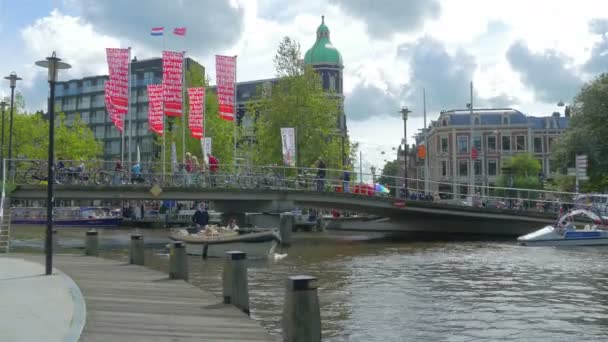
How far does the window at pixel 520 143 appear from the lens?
9388cm

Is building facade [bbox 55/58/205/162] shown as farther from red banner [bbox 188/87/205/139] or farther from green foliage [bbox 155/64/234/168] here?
red banner [bbox 188/87/205/139]

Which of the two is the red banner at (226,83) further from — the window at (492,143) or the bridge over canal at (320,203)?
the window at (492,143)

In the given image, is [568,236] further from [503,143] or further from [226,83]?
[503,143]

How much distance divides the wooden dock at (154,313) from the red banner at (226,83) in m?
29.0

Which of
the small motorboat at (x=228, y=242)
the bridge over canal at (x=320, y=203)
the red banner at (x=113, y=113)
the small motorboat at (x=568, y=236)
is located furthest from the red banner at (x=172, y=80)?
the small motorboat at (x=568, y=236)

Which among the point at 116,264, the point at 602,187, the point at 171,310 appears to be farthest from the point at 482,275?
the point at 602,187

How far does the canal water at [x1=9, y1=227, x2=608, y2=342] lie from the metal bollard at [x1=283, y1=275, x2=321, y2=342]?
2.45 meters

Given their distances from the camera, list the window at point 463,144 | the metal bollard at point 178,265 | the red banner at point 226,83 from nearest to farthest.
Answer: the metal bollard at point 178,265 < the red banner at point 226,83 < the window at point 463,144

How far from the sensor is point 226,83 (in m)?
43.5

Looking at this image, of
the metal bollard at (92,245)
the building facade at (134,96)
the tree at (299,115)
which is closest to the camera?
the metal bollard at (92,245)

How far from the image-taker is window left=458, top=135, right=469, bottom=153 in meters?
96.0

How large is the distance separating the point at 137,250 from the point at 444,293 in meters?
8.52

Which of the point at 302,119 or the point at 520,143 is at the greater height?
the point at 520,143

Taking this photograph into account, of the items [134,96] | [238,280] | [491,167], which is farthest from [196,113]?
[134,96]
